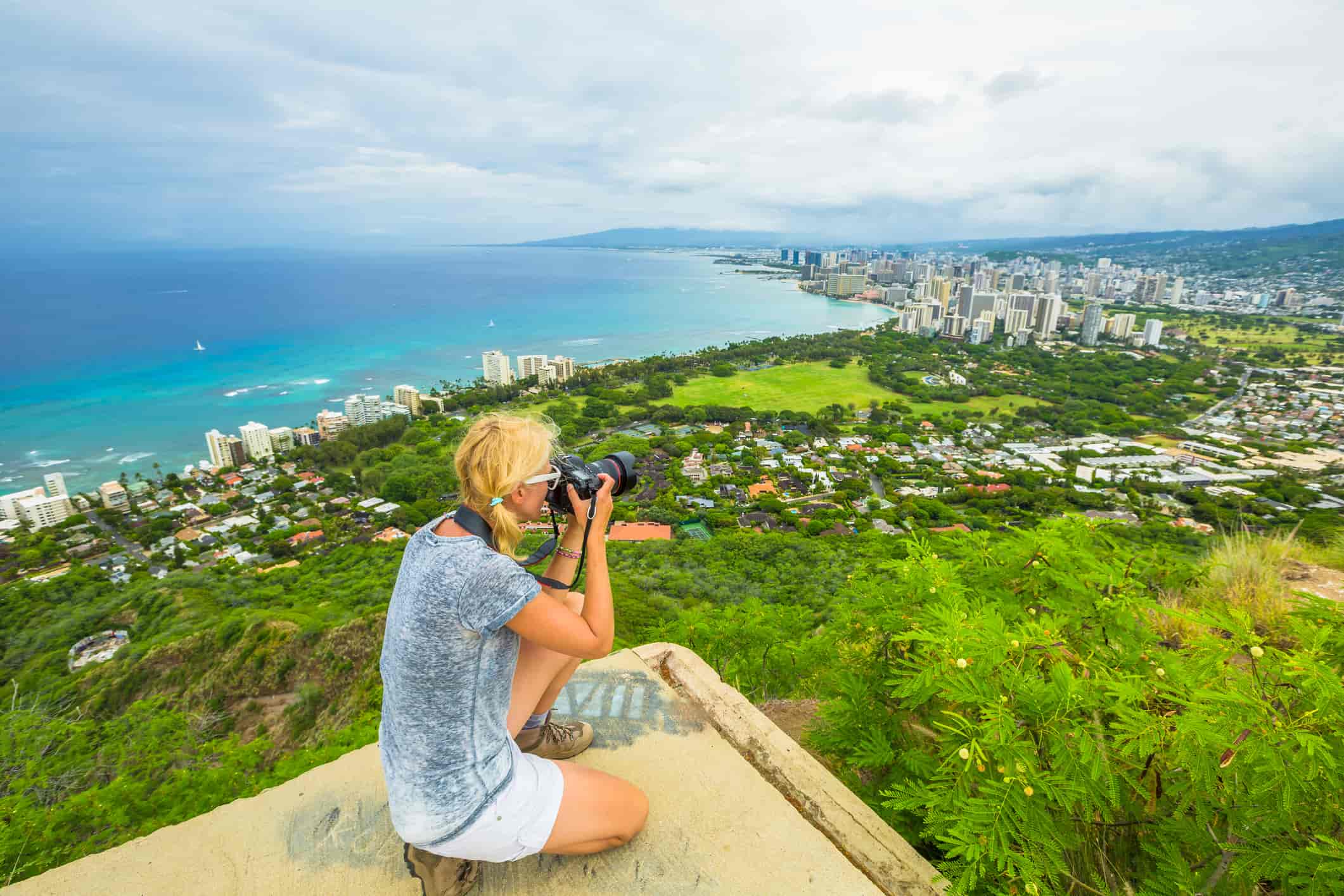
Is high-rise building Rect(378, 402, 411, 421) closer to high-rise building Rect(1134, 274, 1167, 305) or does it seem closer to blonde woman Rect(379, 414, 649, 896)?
blonde woman Rect(379, 414, 649, 896)

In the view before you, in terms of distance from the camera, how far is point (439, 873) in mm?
1250

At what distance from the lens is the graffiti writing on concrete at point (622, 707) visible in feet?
6.03

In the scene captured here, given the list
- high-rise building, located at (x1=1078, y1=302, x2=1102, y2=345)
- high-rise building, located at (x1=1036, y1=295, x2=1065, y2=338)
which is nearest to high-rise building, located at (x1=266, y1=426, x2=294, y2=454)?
high-rise building, located at (x1=1078, y1=302, x2=1102, y2=345)

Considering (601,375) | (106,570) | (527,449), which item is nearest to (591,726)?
(527,449)

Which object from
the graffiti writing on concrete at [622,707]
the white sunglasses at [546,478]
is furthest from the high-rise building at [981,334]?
the white sunglasses at [546,478]

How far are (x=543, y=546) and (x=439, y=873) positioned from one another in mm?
724

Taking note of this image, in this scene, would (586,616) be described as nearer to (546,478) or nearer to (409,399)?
(546,478)

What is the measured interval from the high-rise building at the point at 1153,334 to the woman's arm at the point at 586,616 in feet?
173

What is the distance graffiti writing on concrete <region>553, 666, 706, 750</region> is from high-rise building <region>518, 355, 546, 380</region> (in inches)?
1290

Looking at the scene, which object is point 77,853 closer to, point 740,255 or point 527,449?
point 527,449

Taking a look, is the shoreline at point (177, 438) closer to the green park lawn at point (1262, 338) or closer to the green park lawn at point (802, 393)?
the green park lawn at point (802, 393)

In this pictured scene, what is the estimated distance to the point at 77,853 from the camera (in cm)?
202

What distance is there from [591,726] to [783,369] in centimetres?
3661

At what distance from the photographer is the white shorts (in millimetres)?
1186
